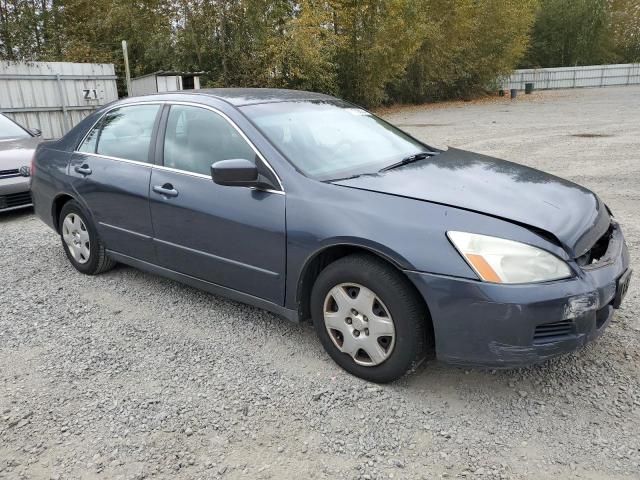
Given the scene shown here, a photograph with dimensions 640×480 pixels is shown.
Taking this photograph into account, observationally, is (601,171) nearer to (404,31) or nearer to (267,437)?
(267,437)

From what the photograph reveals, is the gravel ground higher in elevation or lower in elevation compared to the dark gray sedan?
lower

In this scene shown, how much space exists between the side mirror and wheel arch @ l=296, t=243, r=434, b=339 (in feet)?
1.97

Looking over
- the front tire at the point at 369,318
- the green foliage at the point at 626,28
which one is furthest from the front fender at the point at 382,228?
the green foliage at the point at 626,28

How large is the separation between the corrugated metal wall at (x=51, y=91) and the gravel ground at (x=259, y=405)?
9.72m

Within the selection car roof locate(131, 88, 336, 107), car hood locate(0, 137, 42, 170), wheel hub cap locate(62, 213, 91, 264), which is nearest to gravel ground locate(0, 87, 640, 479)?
wheel hub cap locate(62, 213, 91, 264)

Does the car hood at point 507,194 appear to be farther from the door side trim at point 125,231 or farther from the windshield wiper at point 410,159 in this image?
the door side trim at point 125,231

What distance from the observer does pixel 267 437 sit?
8.47ft

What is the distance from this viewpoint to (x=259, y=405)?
9.27 feet

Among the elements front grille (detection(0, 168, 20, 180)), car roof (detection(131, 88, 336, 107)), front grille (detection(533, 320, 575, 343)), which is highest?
car roof (detection(131, 88, 336, 107))

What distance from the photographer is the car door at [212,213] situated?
10.4 feet

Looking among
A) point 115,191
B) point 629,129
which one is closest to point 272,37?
point 629,129

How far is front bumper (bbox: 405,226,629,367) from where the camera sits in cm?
245

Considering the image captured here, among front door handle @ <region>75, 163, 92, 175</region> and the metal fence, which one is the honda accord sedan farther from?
the metal fence

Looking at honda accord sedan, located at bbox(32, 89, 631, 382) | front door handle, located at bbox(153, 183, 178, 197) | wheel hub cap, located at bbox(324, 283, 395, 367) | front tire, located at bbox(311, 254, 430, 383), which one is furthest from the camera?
front door handle, located at bbox(153, 183, 178, 197)
